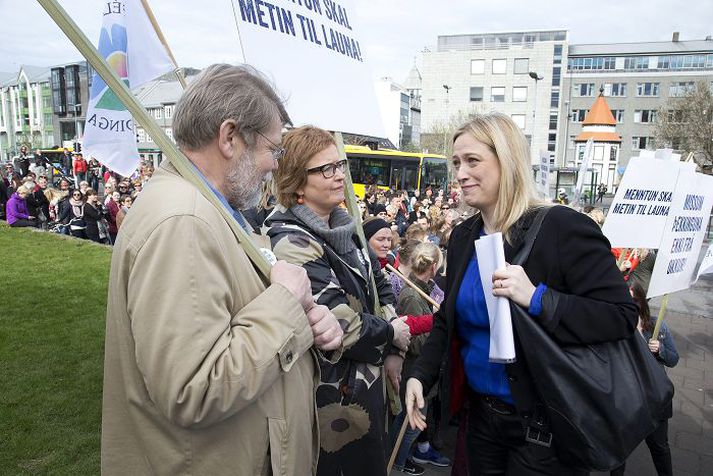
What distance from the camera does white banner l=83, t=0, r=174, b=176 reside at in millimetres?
4254

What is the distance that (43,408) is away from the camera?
4.15 meters

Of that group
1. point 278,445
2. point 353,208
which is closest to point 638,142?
point 353,208

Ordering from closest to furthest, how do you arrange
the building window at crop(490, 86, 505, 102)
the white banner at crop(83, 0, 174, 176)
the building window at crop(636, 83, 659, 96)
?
the white banner at crop(83, 0, 174, 176)
the building window at crop(636, 83, 659, 96)
the building window at crop(490, 86, 505, 102)

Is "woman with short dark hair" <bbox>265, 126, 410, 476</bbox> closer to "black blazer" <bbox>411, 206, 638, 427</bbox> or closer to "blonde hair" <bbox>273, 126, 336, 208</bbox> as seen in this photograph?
"blonde hair" <bbox>273, 126, 336, 208</bbox>

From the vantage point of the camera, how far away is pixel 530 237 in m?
1.90

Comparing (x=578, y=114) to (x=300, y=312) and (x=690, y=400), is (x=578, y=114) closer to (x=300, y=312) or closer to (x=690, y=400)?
(x=690, y=400)

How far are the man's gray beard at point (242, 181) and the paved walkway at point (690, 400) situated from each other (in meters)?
2.93

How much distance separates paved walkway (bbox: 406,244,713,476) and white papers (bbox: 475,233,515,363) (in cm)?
243

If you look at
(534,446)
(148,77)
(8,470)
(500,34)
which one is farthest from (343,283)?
(500,34)

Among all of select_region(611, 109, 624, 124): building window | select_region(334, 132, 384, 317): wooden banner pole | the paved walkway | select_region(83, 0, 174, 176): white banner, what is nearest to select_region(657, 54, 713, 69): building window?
Answer: select_region(611, 109, 624, 124): building window

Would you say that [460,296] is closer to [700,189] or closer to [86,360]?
[700,189]

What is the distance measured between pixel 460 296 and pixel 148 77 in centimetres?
349

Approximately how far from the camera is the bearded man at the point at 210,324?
1249 millimetres

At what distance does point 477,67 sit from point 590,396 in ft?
220
